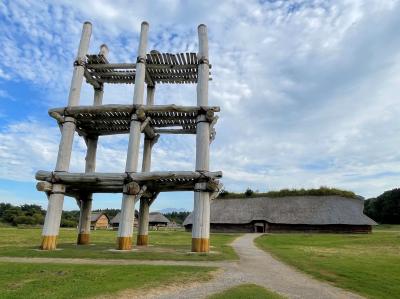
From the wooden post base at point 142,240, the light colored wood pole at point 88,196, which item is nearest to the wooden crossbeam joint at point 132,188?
the wooden post base at point 142,240

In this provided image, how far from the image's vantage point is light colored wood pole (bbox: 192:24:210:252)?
19.9 metres

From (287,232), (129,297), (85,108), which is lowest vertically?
(129,297)

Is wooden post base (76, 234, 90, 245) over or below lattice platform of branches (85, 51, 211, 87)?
below

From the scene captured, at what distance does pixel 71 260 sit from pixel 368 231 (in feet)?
160

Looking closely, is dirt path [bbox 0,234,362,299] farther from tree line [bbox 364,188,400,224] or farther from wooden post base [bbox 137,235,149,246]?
tree line [bbox 364,188,400,224]

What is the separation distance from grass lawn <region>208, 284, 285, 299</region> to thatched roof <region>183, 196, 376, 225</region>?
45.8 m

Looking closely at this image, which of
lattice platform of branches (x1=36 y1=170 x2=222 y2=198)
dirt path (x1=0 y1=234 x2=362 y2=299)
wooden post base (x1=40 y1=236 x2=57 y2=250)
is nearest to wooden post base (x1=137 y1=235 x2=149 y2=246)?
lattice platform of branches (x1=36 y1=170 x2=222 y2=198)

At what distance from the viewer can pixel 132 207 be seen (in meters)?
20.7

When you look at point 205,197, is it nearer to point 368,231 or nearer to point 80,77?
point 80,77

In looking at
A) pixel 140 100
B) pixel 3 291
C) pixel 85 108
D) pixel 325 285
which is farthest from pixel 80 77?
pixel 325 285

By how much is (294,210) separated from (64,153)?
4362 cm

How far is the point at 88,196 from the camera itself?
2647 cm

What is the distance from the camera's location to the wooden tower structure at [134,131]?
67.2 feet

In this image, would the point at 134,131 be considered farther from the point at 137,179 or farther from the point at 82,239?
the point at 82,239
